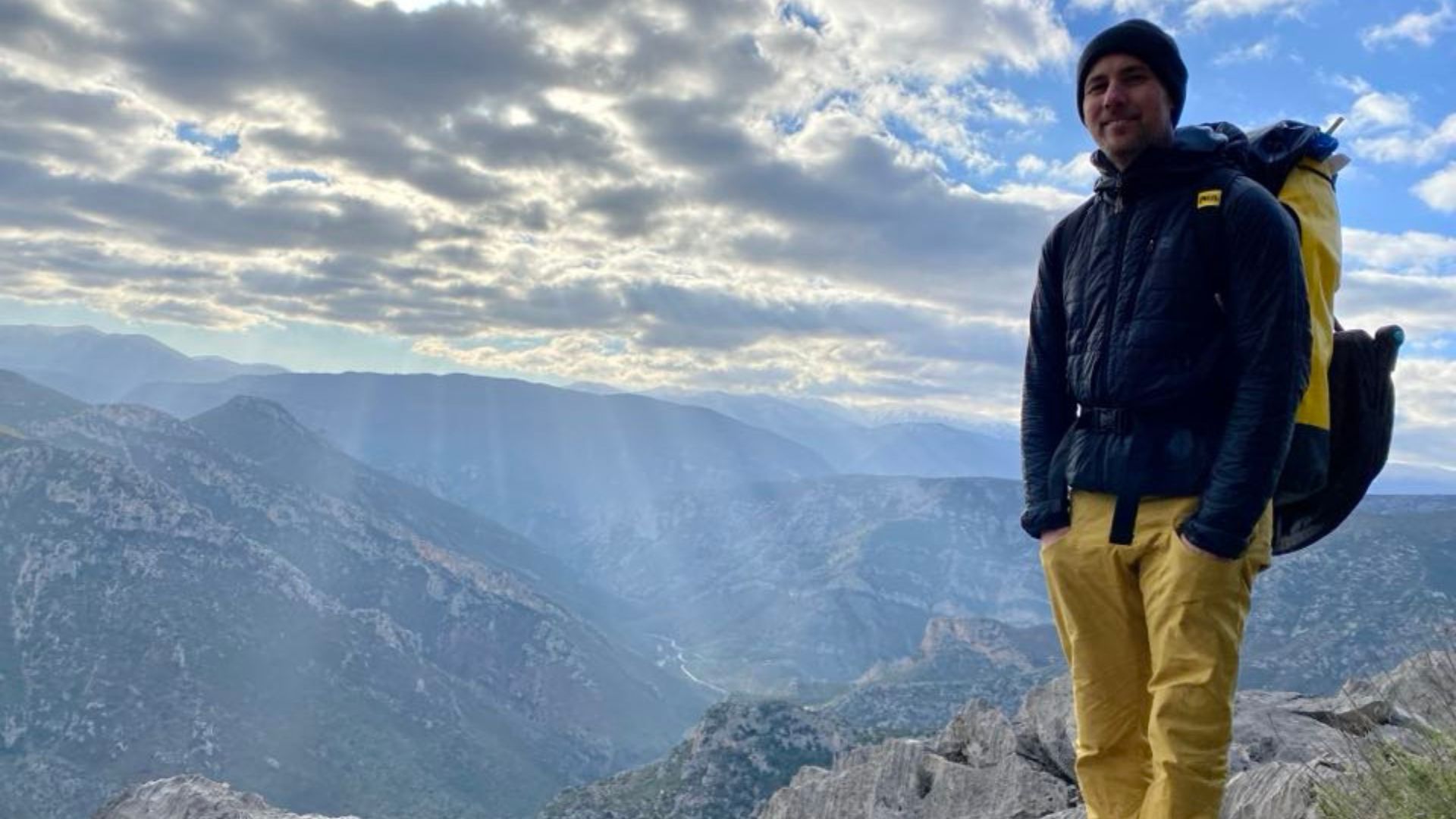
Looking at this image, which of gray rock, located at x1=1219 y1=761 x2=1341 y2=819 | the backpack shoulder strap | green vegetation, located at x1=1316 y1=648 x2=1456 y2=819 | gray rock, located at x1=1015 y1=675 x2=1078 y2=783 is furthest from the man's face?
gray rock, located at x1=1015 y1=675 x2=1078 y2=783

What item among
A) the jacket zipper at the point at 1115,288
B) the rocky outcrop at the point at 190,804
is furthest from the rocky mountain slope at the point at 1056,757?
the rocky outcrop at the point at 190,804

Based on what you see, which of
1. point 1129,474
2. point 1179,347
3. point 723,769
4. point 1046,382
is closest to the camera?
point 1179,347

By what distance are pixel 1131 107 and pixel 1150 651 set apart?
332 centimetres

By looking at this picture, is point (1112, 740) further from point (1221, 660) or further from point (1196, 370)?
point (1196, 370)

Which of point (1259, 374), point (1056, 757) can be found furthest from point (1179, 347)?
point (1056, 757)

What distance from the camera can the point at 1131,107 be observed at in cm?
557

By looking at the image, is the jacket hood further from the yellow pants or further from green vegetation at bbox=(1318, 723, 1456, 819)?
green vegetation at bbox=(1318, 723, 1456, 819)

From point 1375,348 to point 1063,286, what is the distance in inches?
74.8

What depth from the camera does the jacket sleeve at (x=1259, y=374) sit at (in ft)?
16.5

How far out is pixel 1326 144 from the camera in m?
5.51

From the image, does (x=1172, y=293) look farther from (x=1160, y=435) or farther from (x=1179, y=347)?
(x=1160, y=435)

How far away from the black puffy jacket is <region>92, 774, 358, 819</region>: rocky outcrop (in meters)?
18.6

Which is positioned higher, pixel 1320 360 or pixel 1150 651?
pixel 1320 360

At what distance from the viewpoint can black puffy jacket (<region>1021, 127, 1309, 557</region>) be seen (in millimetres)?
5043
